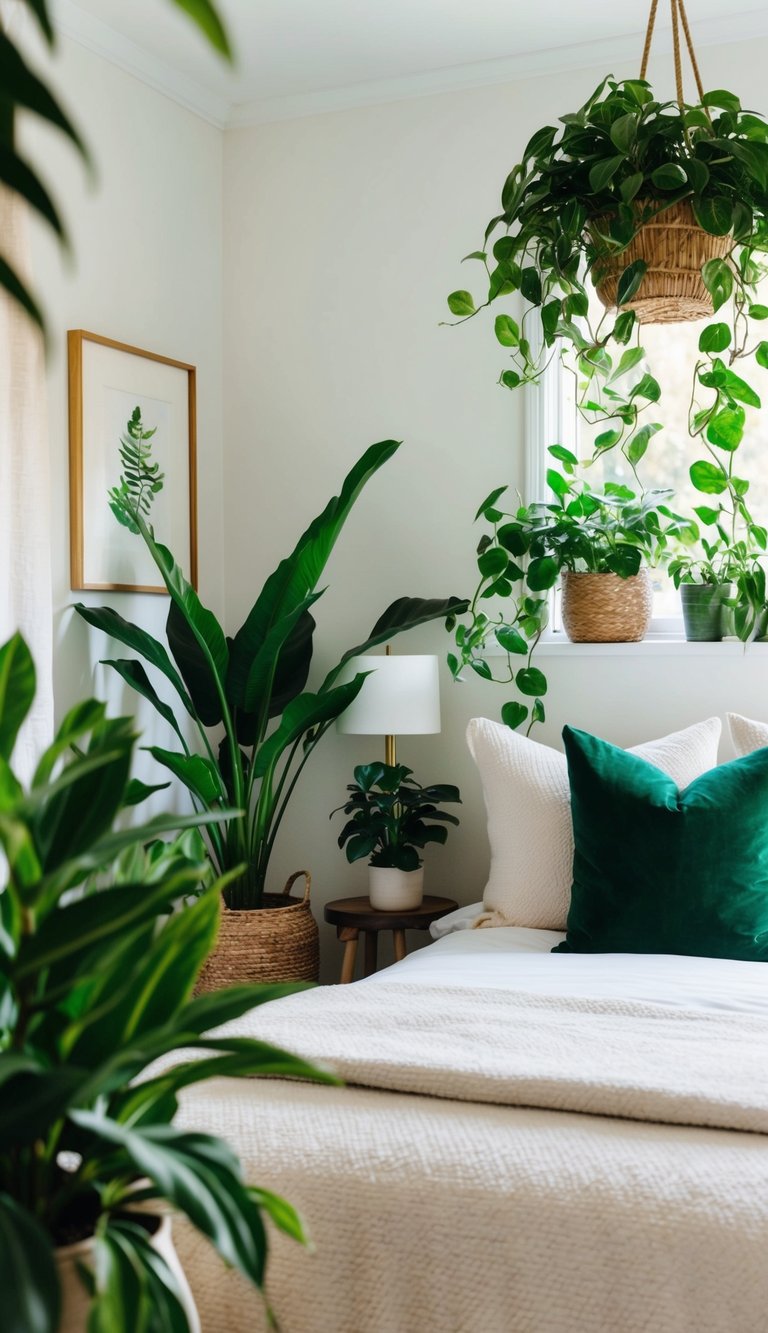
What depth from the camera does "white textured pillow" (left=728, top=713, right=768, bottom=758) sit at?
9.86 feet

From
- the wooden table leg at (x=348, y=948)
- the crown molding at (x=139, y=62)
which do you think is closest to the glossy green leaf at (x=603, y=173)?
the crown molding at (x=139, y=62)

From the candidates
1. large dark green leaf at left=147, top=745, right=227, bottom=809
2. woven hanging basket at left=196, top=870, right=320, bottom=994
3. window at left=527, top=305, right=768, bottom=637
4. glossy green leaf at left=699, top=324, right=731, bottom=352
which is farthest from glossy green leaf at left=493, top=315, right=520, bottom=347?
woven hanging basket at left=196, top=870, right=320, bottom=994

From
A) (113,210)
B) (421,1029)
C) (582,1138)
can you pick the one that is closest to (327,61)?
(113,210)

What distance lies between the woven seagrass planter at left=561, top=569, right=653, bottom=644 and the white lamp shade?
0.44 metres

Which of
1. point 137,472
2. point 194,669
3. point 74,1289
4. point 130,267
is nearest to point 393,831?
point 194,669

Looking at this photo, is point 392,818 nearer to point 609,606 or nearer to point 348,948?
point 348,948

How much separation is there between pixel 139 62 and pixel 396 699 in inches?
76.5

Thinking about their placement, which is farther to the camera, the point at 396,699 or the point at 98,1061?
the point at 396,699

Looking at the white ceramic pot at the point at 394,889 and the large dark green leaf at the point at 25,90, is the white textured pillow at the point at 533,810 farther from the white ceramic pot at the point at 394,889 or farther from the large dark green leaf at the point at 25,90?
the large dark green leaf at the point at 25,90

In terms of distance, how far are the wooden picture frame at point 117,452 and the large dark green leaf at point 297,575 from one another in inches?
15.1

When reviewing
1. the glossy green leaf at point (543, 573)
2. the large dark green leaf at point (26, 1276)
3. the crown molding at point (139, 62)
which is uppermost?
the crown molding at point (139, 62)

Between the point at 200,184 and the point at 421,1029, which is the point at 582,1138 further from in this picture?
the point at 200,184

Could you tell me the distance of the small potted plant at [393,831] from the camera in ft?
11.3

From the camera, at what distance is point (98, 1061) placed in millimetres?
1057
